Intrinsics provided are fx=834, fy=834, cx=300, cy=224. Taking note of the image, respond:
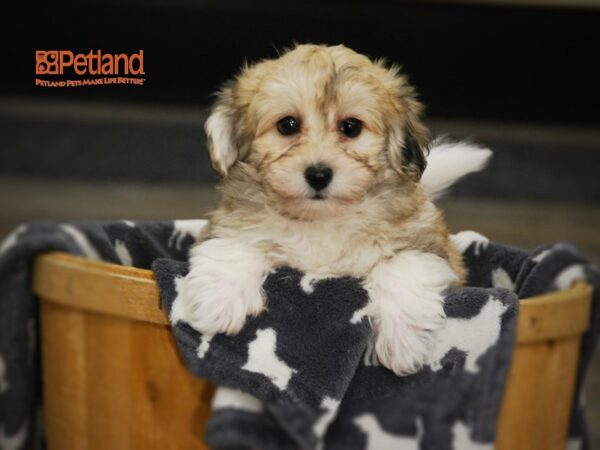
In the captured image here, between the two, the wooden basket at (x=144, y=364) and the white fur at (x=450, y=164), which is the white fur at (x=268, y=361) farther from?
the white fur at (x=450, y=164)

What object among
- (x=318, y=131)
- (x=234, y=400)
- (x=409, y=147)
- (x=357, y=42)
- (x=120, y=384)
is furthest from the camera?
(x=357, y=42)

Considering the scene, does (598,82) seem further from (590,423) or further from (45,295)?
(45,295)

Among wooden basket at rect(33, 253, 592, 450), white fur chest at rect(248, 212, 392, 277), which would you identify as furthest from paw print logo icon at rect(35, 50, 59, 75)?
white fur chest at rect(248, 212, 392, 277)

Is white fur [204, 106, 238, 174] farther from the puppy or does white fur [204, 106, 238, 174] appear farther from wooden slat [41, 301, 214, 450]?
wooden slat [41, 301, 214, 450]

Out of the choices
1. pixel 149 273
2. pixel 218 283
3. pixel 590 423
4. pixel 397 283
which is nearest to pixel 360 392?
pixel 397 283

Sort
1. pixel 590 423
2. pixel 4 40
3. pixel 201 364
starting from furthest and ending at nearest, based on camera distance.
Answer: pixel 590 423
pixel 4 40
pixel 201 364

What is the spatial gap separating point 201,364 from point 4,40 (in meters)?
1.01

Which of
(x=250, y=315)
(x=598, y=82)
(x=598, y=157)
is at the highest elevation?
(x=598, y=82)

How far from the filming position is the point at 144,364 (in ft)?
5.65

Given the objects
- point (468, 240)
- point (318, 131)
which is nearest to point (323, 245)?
point (318, 131)

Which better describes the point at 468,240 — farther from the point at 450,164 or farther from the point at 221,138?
the point at 221,138

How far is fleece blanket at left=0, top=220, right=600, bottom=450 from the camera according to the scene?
164cm

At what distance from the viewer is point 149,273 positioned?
1.72 m

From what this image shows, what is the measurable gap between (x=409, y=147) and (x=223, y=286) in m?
0.56
